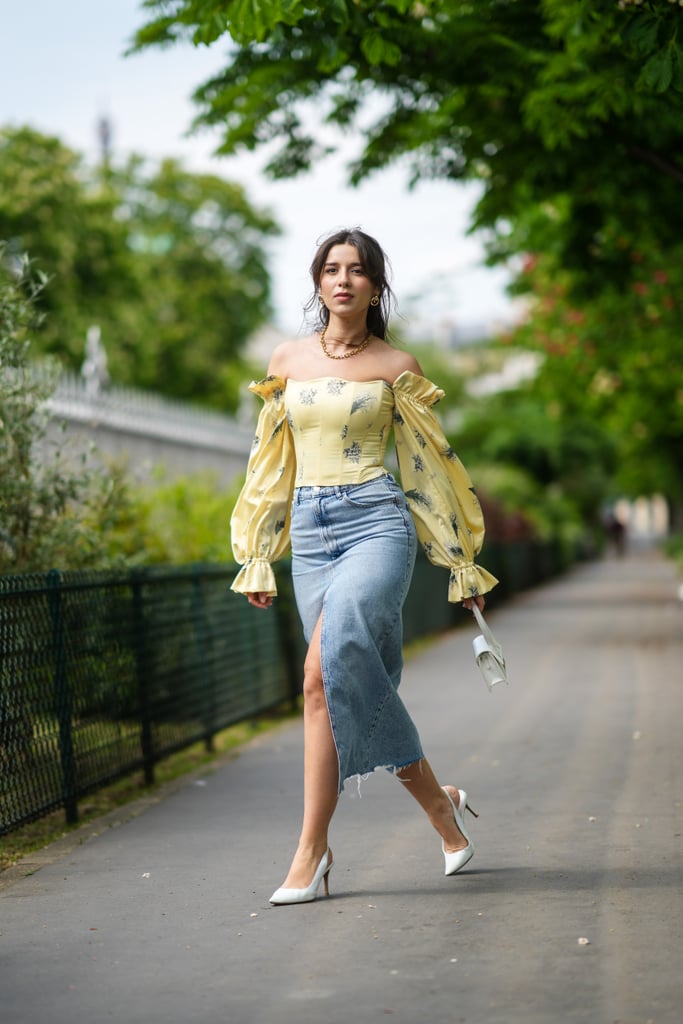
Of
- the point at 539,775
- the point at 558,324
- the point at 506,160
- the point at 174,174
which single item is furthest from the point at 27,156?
the point at 539,775

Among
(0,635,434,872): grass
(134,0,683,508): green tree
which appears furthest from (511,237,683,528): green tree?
(0,635,434,872): grass

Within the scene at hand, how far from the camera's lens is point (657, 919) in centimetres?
489

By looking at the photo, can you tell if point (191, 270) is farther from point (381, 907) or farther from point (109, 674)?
point (381, 907)

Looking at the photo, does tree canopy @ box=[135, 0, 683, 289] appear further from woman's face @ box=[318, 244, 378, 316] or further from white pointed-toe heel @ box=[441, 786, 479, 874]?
white pointed-toe heel @ box=[441, 786, 479, 874]

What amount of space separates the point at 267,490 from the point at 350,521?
0.40 metres

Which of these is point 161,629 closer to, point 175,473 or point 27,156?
point 175,473

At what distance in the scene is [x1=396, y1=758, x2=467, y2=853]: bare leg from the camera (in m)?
5.44

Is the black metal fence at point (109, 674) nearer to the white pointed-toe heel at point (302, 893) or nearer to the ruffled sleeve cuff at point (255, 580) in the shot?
the ruffled sleeve cuff at point (255, 580)

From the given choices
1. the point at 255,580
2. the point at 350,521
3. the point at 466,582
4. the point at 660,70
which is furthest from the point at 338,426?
the point at 660,70

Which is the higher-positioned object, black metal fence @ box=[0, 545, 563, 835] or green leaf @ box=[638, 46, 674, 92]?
green leaf @ box=[638, 46, 674, 92]

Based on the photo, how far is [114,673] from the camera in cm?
777

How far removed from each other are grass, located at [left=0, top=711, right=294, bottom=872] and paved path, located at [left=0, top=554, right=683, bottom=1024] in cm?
23

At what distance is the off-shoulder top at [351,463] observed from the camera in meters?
5.28

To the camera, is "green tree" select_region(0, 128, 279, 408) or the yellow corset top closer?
the yellow corset top
